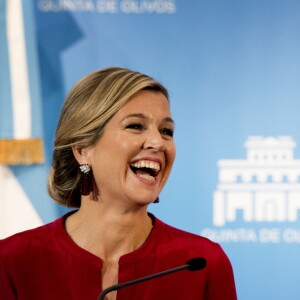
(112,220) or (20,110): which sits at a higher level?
(20,110)

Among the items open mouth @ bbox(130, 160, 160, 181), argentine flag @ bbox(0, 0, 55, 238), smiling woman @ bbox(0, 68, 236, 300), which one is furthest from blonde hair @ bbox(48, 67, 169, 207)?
argentine flag @ bbox(0, 0, 55, 238)

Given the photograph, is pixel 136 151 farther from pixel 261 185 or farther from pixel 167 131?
pixel 261 185

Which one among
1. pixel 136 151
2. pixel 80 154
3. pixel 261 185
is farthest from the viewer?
pixel 261 185

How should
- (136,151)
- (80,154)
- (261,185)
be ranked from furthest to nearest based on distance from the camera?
(261,185) → (80,154) → (136,151)

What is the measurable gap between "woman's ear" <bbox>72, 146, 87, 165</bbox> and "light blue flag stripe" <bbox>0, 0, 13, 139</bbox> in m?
0.76

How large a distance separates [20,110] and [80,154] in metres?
0.79

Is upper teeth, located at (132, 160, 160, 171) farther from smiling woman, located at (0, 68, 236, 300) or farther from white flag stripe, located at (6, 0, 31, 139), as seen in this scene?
white flag stripe, located at (6, 0, 31, 139)

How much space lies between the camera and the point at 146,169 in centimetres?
125

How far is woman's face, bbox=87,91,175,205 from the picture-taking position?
122 cm

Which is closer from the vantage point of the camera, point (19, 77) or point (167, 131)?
point (167, 131)


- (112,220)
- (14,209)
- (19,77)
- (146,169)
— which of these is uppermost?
(19,77)

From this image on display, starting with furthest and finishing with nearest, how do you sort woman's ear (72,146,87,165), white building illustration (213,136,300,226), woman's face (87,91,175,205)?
white building illustration (213,136,300,226), woman's ear (72,146,87,165), woman's face (87,91,175,205)

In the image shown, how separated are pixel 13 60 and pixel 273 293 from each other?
115 cm

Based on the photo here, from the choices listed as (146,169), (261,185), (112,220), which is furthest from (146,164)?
(261,185)
